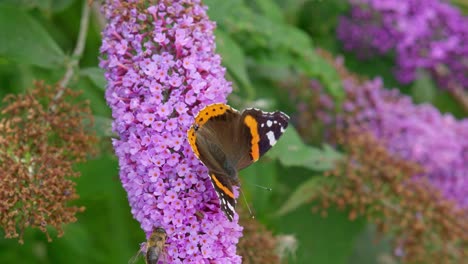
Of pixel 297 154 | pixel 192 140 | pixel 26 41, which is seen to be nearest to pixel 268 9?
pixel 297 154

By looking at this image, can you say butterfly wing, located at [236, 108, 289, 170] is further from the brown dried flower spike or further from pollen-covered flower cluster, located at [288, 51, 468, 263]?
pollen-covered flower cluster, located at [288, 51, 468, 263]

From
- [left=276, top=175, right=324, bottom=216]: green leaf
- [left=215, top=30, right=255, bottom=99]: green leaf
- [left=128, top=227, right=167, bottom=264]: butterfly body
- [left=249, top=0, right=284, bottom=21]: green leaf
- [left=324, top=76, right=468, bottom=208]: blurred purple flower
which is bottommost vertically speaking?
[left=276, top=175, right=324, bottom=216]: green leaf

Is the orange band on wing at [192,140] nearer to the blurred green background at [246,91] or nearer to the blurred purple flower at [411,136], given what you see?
the blurred green background at [246,91]

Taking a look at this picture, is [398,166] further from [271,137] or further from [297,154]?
[271,137]

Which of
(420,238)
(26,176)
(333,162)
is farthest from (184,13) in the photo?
(420,238)

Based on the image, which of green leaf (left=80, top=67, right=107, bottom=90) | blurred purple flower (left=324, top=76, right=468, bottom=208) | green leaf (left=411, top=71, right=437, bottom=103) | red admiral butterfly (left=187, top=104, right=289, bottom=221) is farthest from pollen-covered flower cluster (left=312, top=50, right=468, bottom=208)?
green leaf (left=80, top=67, right=107, bottom=90)

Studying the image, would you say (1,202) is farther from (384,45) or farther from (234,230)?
(384,45)
